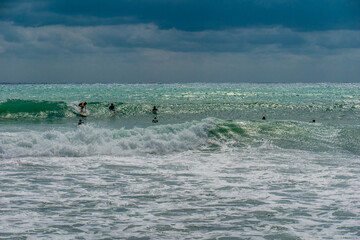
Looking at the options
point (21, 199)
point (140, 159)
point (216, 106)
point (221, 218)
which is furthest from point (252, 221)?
point (216, 106)

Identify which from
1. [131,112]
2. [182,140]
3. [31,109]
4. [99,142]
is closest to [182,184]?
[99,142]

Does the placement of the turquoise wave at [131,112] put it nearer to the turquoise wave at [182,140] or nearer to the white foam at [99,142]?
the turquoise wave at [182,140]

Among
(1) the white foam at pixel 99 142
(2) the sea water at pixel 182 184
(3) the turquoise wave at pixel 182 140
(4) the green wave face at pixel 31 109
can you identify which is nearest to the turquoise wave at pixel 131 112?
(4) the green wave face at pixel 31 109

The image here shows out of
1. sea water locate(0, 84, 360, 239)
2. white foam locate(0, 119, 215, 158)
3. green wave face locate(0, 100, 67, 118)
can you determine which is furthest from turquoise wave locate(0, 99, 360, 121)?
sea water locate(0, 84, 360, 239)

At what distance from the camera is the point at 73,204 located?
995 centimetres

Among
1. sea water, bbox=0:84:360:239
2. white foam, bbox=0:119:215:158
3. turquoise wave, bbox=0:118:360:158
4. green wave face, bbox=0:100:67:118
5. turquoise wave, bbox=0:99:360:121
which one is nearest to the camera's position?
sea water, bbox=0:84:360:239

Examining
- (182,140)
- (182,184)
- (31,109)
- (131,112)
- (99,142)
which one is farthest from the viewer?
(131,112)

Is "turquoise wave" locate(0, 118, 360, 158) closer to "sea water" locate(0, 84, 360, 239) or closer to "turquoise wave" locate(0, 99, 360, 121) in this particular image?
"sea water" locate(0, 84, 360, 239)

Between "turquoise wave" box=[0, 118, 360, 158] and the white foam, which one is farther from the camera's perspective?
"turquoise wave" box=[0, 118, 360, 158]

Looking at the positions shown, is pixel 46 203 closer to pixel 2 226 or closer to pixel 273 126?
pixel 2 226

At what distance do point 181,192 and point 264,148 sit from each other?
28.8 feet

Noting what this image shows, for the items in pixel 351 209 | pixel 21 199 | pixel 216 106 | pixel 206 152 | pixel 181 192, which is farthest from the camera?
pixel 216 106

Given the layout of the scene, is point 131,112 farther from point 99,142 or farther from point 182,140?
point 99,142

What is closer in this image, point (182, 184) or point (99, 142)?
point (182, 184)
